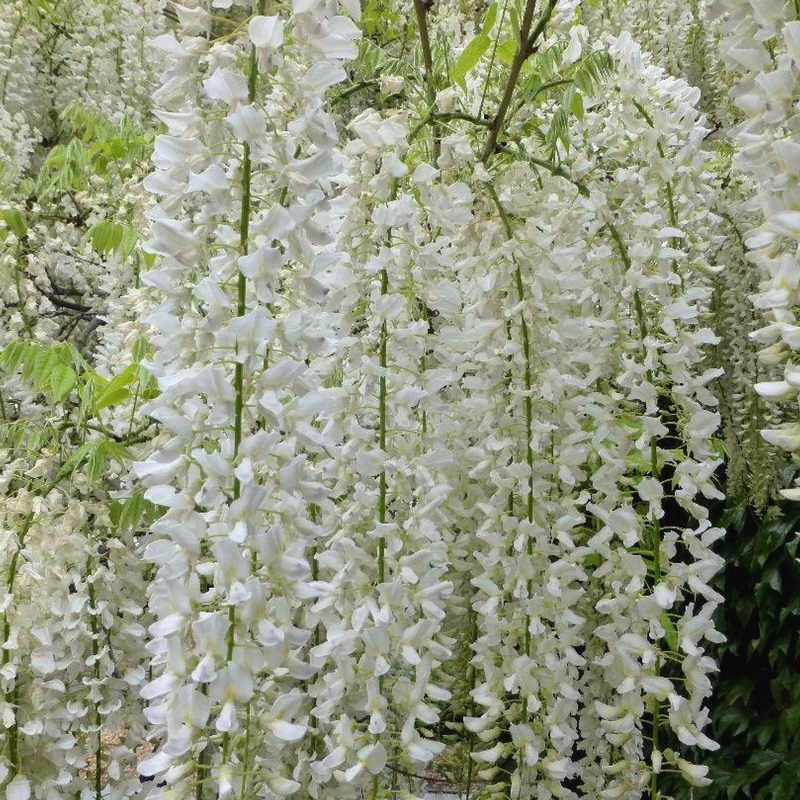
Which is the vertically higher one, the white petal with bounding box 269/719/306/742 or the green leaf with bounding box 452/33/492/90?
the green leaf with bounding box 452/33/492/90

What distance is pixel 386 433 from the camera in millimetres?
1809

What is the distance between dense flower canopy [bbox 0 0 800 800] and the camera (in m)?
1.35

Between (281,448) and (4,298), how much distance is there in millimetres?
2354

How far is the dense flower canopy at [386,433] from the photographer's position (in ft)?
4.42

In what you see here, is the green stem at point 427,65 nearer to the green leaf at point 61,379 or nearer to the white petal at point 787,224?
the green leaf at point 61,379

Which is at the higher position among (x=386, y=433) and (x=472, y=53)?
(x=472, y=53)

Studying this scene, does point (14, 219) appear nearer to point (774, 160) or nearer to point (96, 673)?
point (96, 673)

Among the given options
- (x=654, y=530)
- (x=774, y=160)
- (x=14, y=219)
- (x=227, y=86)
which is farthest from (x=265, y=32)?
(x=14, y=219)

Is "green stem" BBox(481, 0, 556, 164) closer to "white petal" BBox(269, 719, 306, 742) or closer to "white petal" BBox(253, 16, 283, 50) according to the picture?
"white petal" BBox(253, 16, 283, 50)

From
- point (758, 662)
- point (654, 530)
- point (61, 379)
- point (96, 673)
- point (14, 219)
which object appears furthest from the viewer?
point (758, 662)

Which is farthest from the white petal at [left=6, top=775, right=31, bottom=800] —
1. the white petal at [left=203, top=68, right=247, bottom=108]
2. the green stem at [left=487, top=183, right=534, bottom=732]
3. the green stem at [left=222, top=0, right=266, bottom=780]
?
the white petal at [left=203, top=68, right=247, bottom=108]

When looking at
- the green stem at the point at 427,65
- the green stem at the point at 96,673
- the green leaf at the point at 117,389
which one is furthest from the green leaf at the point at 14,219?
the green stem at the point at 427,65

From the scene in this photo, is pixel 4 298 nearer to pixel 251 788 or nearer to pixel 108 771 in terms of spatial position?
pixel 108 771

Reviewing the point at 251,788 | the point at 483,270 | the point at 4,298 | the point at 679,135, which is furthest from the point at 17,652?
the point at 679,135
